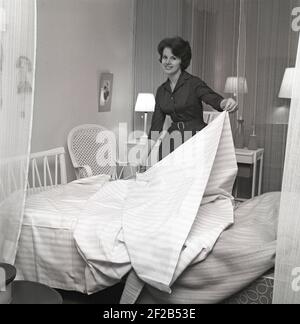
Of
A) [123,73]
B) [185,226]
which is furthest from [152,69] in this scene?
[185,226]

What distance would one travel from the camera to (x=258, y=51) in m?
3.37

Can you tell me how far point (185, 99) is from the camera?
265cm

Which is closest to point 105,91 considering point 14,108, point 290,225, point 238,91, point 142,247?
point 238,91

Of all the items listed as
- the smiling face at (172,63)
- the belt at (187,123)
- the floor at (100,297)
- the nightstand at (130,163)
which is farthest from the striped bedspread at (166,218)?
the nightstand at (130,163)

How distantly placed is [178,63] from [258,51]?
0.94 metres

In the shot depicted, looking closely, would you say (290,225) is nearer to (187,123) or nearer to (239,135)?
(187,123)

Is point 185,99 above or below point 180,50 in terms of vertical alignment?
below

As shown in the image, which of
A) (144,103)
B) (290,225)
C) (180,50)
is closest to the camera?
(290,225)

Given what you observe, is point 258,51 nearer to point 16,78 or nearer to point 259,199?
point 259,199

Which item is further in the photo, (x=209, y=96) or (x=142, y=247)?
(x=209, y=96)

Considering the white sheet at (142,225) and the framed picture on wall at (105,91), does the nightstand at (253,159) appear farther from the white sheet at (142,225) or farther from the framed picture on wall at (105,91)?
the white sheet at (142,225)

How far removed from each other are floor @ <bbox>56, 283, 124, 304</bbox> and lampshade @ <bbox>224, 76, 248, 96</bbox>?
2166 millimetres

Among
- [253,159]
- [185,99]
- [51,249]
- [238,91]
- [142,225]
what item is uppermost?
[238,91]

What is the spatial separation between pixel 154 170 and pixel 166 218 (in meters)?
0.44
